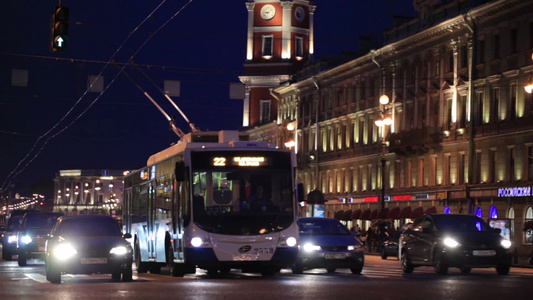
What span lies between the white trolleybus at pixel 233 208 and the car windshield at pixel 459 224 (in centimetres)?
481

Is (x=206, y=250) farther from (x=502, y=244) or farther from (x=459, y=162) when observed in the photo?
(x=459, y=162)

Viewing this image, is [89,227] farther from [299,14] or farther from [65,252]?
[299,14]

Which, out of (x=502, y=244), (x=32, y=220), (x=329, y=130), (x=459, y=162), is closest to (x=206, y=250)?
(x=502, y=244)

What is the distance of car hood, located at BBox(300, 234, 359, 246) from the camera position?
101 feet

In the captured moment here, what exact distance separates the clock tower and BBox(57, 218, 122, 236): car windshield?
271 feet

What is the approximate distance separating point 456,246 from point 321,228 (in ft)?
12.7

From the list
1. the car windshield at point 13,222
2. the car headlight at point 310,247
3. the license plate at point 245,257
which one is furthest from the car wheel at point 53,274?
the car windshield at point 13,222

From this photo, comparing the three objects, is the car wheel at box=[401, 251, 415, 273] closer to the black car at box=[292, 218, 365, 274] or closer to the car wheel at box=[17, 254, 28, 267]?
the black car at box=[292, 218, 365, 274]

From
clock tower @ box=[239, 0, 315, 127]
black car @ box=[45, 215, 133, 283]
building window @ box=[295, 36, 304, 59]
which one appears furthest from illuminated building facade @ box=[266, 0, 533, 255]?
black car @ box=[45, 215, 133, 283]

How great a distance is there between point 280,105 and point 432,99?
36.0 metres

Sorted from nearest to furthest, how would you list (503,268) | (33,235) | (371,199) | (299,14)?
1. (503,268)
2. (33,235)
3. (371,199)
4. (299,14)

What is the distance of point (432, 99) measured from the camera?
70.9 metres

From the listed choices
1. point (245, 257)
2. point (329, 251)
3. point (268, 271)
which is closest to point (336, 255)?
point (329, 251)

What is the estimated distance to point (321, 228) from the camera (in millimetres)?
31609
